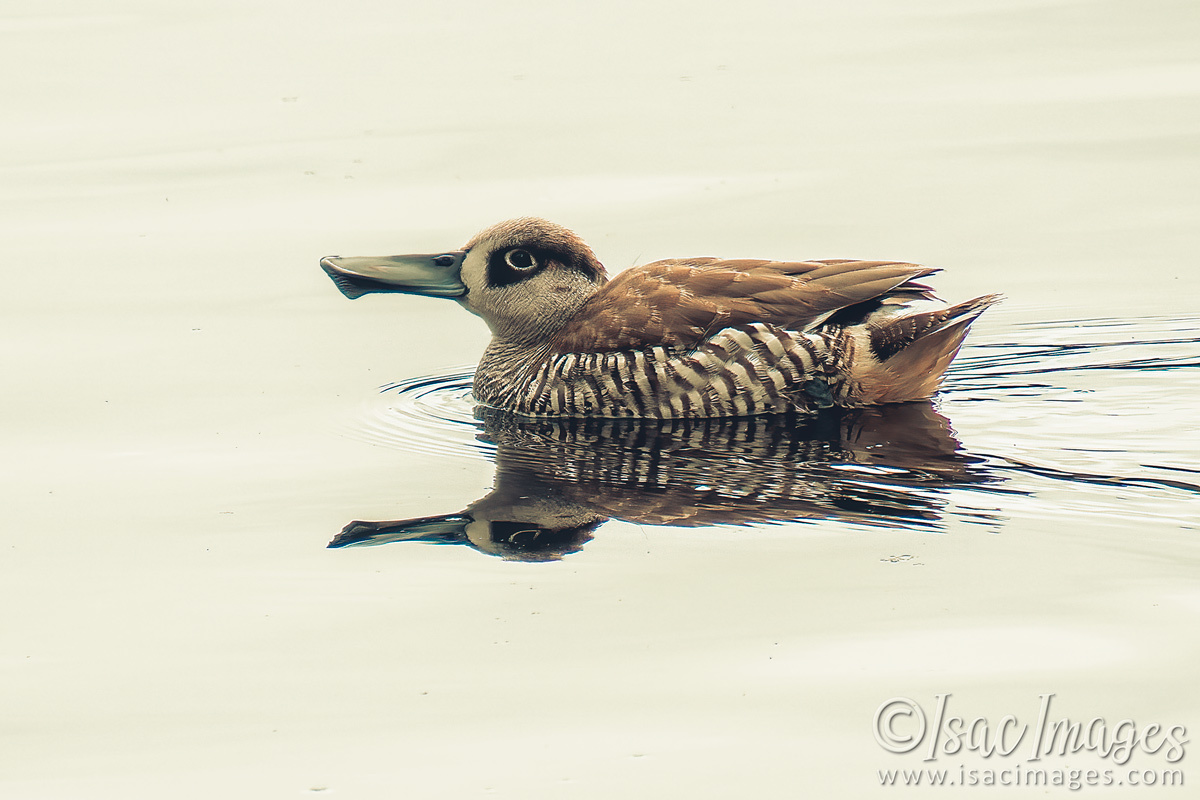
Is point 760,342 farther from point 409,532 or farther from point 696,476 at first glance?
point 409,532

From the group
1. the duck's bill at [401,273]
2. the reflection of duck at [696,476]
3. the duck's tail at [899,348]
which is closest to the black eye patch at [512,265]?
the duck's bill at [401,273]

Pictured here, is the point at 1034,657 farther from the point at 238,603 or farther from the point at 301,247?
the point at 301,247

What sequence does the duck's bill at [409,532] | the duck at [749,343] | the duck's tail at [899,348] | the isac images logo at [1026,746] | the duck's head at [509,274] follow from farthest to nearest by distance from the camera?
the duck's head at [509,274] < the duck's tail at [899,348] < the duck at [749,343] < the duck's bill at [409,532] < the isac images logo at [1026,746]

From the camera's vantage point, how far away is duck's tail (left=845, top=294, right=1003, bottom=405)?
9578 mm

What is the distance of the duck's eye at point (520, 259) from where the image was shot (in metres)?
10.3

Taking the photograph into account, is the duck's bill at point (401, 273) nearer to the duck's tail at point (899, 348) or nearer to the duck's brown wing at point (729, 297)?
the duck's brown wing at point (729, 297)

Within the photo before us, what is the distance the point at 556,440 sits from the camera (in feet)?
30.6

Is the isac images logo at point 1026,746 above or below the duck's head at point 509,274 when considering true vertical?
below

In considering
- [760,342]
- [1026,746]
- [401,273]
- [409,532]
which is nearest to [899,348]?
[760,342]

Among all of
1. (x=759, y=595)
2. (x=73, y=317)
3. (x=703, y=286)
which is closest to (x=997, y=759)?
(x=759, y=595)

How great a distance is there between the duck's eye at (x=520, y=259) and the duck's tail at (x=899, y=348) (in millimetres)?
1883

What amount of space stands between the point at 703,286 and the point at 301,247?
13.6 feet

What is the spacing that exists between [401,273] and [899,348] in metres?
2.86

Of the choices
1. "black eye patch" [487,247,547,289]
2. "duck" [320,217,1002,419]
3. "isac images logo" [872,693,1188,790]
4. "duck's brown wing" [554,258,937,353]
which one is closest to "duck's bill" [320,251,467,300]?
"black eye patch" [487,247,547,289]
